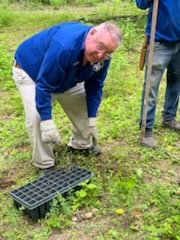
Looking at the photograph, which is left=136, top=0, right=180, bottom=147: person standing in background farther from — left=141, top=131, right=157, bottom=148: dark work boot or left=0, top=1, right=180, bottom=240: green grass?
left=0, top=1, right=180, bottom=240: green grass

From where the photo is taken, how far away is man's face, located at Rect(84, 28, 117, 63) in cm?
330

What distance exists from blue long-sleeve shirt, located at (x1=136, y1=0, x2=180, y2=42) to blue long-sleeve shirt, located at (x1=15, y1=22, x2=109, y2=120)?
0.70 meters

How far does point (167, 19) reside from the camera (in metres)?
4.14

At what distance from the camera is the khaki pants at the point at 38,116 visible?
386 cm

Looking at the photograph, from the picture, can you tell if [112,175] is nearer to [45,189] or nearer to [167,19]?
[45,189]

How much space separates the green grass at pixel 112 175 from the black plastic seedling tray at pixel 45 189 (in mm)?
72

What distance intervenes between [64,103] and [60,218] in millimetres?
1088

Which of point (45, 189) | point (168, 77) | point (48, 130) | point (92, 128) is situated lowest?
point (45, 189)

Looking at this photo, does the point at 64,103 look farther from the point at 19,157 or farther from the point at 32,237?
the point at 32,237

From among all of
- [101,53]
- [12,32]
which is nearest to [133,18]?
[12,32]

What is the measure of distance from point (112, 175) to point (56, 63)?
1212 mm

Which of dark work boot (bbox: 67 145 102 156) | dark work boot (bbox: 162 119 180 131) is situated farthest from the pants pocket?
dark work boot (bbox: 162 119 180 131)

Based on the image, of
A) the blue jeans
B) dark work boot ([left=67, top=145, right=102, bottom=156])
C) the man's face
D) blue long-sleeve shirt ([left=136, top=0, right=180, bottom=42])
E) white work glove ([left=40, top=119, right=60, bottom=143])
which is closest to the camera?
the man's face

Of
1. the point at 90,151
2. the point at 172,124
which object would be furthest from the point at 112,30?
the point at 172,124
